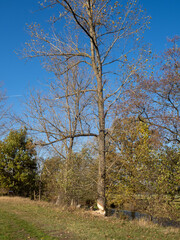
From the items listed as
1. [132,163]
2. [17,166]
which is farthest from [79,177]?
A: [17,166]

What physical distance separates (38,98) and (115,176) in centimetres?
863

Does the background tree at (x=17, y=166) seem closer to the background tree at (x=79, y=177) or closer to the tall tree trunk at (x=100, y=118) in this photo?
the background tree at (x=79, y=177)

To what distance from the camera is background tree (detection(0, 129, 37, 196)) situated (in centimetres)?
2083

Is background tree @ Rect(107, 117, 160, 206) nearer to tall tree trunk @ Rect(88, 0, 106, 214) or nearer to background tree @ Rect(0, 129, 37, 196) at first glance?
tall tree trunk @ Rect(88, 0, 106, 214)

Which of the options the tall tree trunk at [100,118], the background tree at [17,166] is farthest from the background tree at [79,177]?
the background tree at [17,166]

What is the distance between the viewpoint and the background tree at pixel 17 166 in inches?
820

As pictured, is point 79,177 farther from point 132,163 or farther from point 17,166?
point 17,166

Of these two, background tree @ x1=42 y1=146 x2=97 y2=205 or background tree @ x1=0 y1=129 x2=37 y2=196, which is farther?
background tree @ x1=0 y1=129 x2=37 y2=196

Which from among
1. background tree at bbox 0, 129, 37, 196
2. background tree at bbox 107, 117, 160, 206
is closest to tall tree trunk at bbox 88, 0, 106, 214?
background tree at bbox 107, 117, 160, 206

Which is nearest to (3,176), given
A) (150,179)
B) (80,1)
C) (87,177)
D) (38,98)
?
(38,98)

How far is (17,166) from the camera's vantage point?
67.9 ft

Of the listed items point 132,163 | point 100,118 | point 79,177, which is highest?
point 100,118

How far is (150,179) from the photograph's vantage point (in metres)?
10.2

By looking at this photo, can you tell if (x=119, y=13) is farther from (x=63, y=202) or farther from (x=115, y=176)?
(x=63, y=202)
